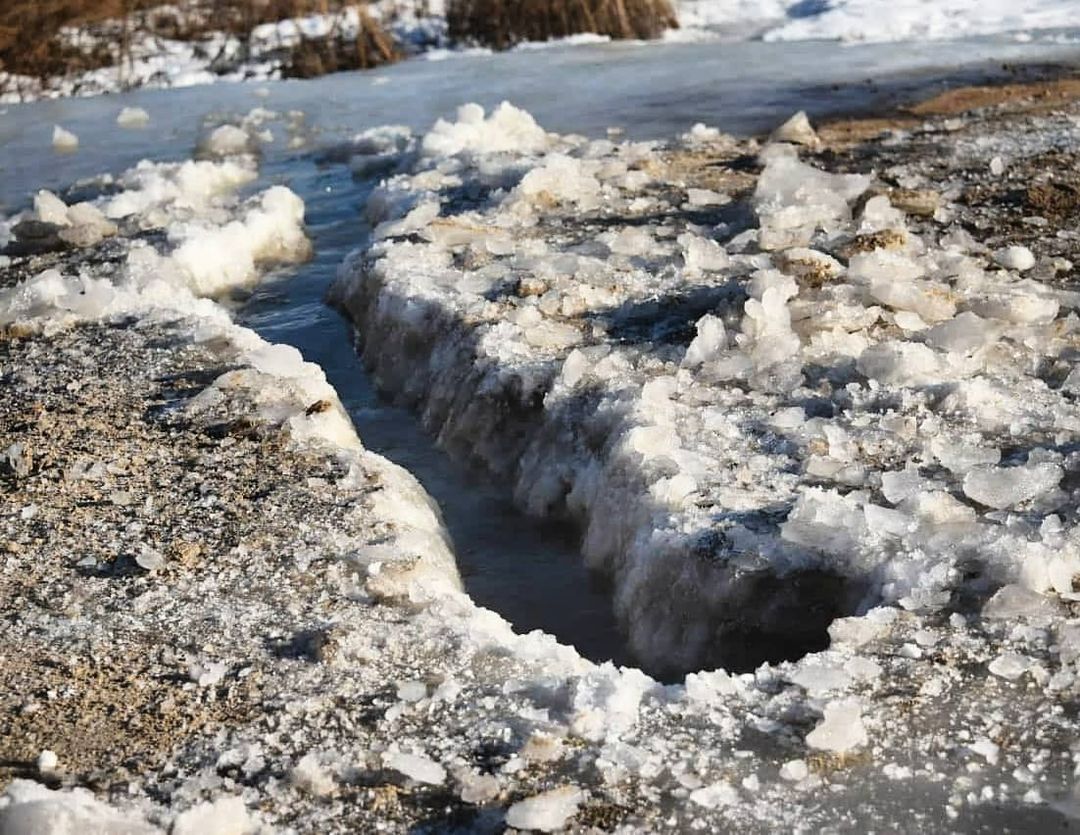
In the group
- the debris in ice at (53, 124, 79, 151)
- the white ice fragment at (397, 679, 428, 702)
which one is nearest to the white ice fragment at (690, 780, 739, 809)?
the white ice fragment at (397, 679, 428, 702)

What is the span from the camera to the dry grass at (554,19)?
11.0 m

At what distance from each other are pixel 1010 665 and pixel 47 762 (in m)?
1.62

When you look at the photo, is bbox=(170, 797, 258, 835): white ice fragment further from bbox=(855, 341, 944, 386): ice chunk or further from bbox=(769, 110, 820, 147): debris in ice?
bbox=(769, 110, 820, 147): debris in ice

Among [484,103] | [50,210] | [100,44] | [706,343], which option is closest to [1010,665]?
[706,343]

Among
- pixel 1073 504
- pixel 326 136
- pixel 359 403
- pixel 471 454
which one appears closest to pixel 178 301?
pixel 359 403

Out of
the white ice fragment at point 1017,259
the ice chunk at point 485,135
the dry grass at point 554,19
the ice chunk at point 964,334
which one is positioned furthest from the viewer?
the dry grass at point 554,19

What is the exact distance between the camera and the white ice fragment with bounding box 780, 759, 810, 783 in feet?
6.93

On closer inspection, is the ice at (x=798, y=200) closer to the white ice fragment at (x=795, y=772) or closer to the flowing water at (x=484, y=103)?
the flowing water at (x=484, y=103)

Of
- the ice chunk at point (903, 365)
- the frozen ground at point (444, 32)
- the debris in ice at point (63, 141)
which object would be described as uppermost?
the frozen ground at point (444, 32)

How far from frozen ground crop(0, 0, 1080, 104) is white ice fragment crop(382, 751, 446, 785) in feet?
27.0

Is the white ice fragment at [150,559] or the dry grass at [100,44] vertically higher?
the dry grass at [100,44]

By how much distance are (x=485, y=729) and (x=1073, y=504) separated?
4.34ft

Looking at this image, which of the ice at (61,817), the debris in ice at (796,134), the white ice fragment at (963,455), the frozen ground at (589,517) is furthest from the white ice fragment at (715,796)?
the debris in ice at (796,134)

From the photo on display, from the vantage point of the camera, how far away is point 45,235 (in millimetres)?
5641
